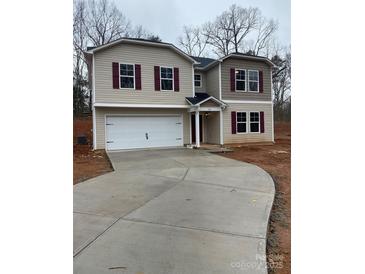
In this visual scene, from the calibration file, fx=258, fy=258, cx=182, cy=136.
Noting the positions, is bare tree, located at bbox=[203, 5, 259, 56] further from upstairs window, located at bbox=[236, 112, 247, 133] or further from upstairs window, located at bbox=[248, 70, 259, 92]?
upstairs window, located at bbox=[248, 70, 259, 92]

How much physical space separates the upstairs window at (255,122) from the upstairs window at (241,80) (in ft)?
4.99

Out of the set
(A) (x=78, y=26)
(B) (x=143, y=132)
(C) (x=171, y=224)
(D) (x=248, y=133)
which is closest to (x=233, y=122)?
(D) (x=248, y=133)

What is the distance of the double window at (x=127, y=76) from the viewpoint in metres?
11.5

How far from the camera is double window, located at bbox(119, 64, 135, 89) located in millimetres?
11469

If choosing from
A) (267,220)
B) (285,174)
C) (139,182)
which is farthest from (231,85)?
(267,220)

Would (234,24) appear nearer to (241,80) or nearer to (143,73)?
(143,73)

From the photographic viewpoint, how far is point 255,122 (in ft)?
46.6

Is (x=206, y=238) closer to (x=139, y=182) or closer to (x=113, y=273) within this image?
(x=113, y=273)

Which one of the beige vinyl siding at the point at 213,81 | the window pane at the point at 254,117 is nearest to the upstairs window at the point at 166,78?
the beige vinyl siding at the point at 213,81

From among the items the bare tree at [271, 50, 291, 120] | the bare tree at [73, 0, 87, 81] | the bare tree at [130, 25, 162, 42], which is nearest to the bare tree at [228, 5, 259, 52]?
the bare tree at [271, 50, 291, 120]

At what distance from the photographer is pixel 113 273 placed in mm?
2096
